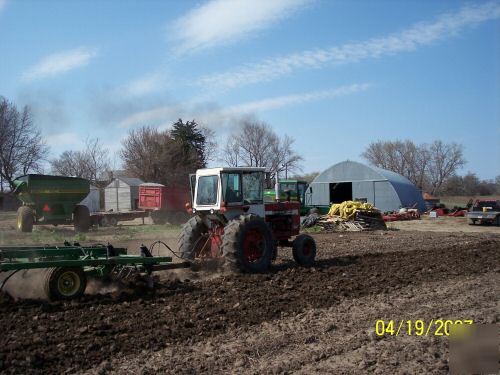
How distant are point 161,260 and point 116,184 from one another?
34253 millimetres

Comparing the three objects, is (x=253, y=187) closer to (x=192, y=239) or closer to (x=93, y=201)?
(x=192, y=239)

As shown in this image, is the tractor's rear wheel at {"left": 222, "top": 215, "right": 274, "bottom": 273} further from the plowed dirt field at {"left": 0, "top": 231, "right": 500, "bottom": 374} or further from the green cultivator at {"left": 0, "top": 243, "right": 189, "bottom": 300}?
the green cultivator at {"left": 0, "top": 243, "right": 189, "bottom": 300}

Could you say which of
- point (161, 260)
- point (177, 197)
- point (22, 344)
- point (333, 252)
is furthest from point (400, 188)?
point (22, 344)

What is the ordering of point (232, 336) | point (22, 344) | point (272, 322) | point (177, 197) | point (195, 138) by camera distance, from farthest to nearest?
point (195, 138) < point (177, 197) < point (272, 322) < point (232, 336) < point (22, 344)

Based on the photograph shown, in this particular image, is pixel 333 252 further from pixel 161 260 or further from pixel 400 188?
pixel 400 188

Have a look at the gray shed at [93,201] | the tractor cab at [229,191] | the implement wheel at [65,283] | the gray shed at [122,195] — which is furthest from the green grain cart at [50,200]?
the gray shed at [122,195]

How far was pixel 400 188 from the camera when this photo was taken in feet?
124

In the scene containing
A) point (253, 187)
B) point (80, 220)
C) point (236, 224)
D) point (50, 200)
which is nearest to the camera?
point (236, 224)

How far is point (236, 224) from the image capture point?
974 centimetres

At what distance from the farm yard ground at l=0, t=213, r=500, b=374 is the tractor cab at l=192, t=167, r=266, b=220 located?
1.29m

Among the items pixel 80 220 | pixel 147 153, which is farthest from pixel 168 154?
pixel 80 220

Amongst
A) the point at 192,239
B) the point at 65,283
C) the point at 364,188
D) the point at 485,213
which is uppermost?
the point at 364,188
